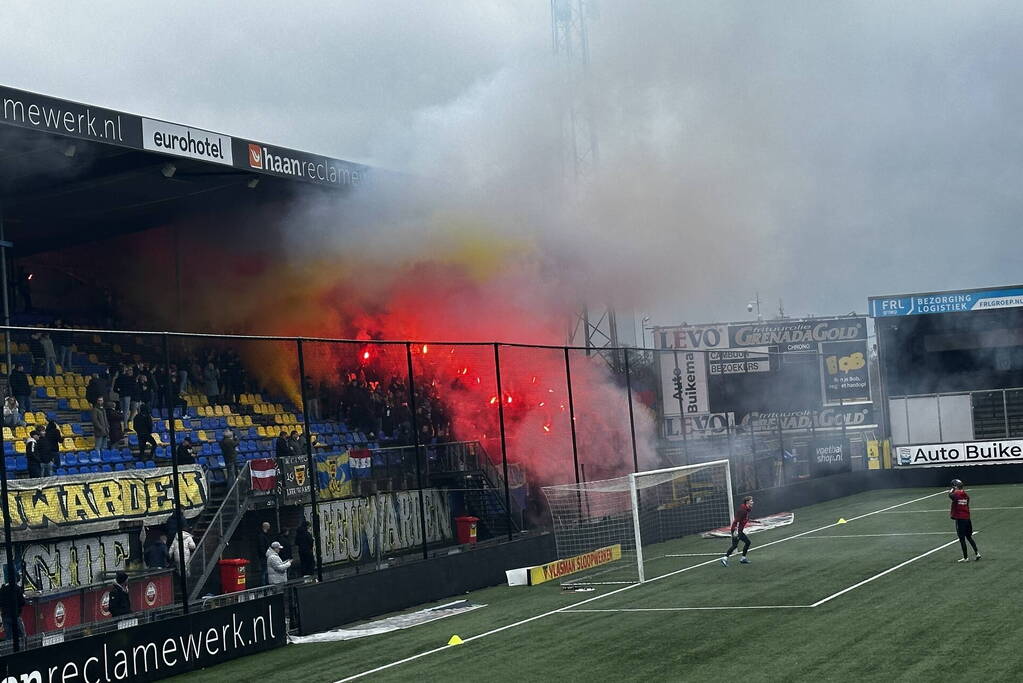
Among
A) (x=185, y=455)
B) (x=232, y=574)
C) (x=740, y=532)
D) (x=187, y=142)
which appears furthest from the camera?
(x=187, y=142)

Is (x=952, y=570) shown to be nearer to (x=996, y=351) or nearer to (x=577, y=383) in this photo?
(x=577, y=383)

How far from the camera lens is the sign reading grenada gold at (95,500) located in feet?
69.6

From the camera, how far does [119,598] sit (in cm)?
2023

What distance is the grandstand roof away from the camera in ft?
88.0

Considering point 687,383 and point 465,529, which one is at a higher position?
point 687,383

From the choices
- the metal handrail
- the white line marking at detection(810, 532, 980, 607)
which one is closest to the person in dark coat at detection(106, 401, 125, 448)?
the metal handrail

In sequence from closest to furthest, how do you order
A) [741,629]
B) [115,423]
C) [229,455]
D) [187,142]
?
[741,629] → [115,423] → [229,455] → [187,142]

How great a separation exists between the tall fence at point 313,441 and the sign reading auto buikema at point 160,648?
0.79m

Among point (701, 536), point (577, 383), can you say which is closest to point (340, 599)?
point (701, 536)

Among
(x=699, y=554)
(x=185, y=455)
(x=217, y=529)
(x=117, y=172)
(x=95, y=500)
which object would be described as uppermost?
(x=117, y=172)

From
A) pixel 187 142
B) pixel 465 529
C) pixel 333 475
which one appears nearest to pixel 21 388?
pixel 333 475

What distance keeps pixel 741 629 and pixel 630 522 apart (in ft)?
36.6

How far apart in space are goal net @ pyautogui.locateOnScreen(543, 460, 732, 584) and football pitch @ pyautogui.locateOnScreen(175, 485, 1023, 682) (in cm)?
99

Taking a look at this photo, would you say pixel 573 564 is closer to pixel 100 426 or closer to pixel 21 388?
pixel 100 426
